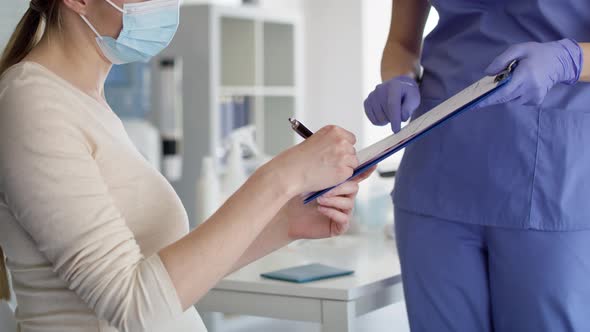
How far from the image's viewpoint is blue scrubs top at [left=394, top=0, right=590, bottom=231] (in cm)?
127

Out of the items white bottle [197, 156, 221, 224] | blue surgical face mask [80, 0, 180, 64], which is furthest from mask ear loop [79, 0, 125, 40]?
white bottle [197, 156, 221, 224]

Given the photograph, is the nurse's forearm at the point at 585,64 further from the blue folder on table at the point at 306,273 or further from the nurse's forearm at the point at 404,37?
the blue folder on table at the point at 306,273

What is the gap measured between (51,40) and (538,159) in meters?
0.78

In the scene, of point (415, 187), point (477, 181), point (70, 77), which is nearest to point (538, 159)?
Answer: point (477, 181)

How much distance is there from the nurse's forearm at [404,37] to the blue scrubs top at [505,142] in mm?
172

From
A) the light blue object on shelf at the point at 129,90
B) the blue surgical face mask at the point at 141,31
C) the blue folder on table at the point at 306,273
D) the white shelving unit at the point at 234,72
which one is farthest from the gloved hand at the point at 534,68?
the light blue object on shelf at the point at 129,90

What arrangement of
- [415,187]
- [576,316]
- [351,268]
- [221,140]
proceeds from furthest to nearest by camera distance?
1. [221,140]
2. [351,268]
3. [415,187]
4. [576,316]

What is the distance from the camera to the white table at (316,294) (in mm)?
1598

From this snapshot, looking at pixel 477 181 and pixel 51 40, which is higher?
pixel 51 40

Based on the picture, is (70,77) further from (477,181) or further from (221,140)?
(221,140)

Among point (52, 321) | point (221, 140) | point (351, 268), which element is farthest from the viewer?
point (221, 140)

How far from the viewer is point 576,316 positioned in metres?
1.25

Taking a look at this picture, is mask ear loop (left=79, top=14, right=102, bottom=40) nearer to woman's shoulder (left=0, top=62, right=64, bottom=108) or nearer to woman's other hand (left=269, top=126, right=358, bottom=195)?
woman's shoulder (left=0, top=62, right=64, bottom=108)

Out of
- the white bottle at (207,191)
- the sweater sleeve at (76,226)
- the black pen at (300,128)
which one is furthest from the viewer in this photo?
the white bottle at (207,191)
